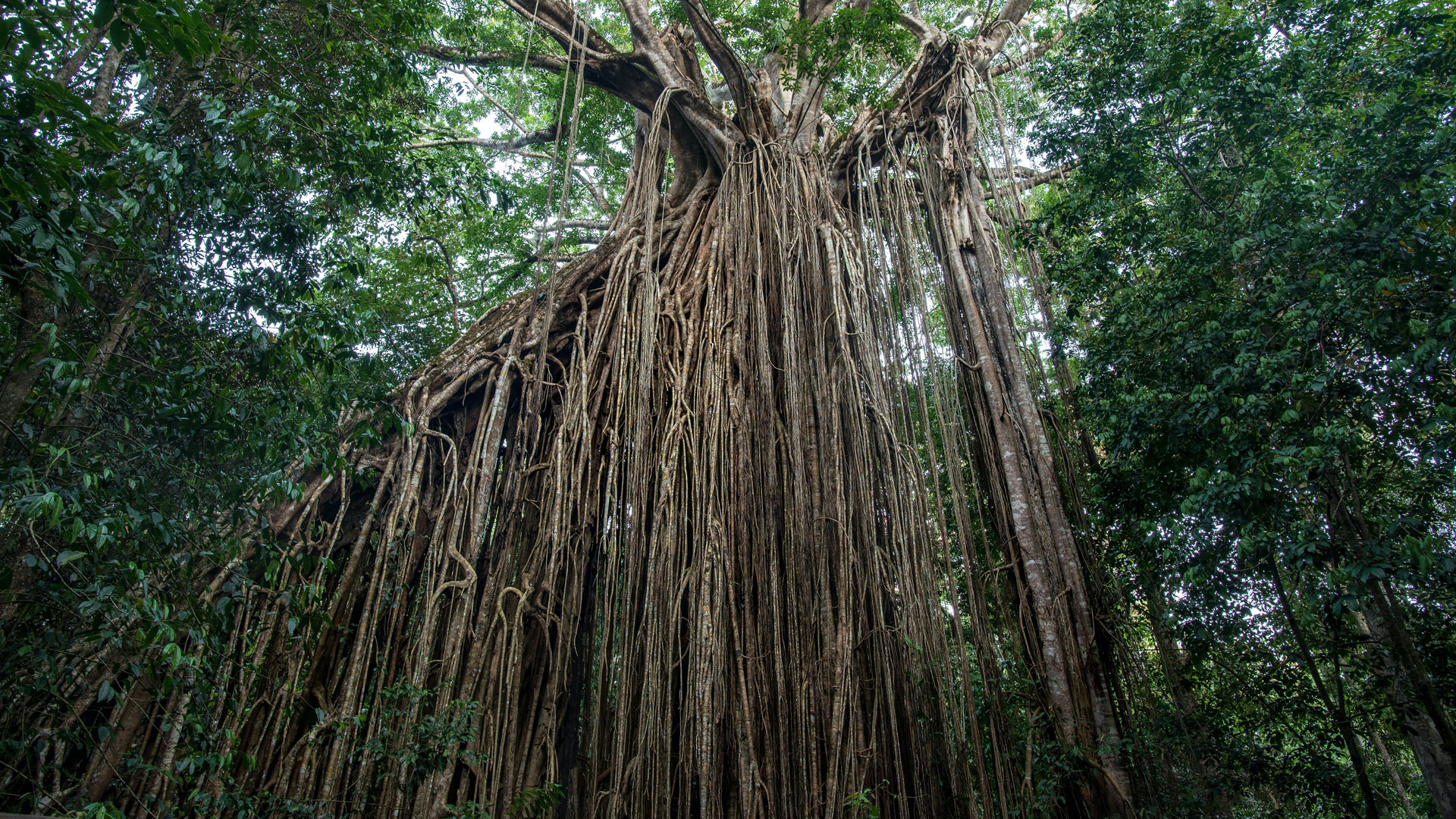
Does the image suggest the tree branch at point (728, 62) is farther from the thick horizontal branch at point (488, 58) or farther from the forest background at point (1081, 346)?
the forest background at point (1081, 346)

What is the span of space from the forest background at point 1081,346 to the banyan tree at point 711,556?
0.17 metres

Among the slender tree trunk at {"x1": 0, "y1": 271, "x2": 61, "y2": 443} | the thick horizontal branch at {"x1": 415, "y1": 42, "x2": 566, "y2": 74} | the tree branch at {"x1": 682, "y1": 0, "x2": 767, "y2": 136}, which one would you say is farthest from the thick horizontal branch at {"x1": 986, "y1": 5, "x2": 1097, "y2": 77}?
the slender tree trunk at {"x1": 0, "y1": 271, "x2": 61, "y2": 443}

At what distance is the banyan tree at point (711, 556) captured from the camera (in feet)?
8.77

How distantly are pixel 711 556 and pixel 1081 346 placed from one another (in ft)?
7.12

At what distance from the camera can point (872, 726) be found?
2.84 metres

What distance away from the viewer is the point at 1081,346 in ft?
12.2

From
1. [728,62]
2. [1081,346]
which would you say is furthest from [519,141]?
[1081,346]

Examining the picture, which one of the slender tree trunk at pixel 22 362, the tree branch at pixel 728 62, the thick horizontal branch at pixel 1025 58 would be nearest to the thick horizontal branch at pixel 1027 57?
the thick horizontal branch at pixel 1025 58

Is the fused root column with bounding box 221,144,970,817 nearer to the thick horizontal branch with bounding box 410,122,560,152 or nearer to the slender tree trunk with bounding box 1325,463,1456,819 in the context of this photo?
the slender tree trunk with bounding box 1325,463,1456,819

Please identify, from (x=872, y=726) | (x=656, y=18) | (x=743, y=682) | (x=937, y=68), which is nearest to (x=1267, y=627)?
(x=872, y=726)

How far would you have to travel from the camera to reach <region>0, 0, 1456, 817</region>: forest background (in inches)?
70.0

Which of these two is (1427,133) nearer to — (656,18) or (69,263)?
(69,263)

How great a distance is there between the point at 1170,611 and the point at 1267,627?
42 cm

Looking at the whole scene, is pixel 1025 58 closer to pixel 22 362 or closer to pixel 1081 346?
pixel 1081 346
